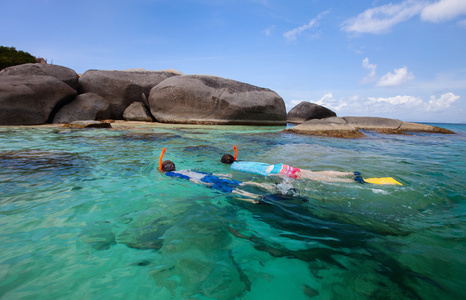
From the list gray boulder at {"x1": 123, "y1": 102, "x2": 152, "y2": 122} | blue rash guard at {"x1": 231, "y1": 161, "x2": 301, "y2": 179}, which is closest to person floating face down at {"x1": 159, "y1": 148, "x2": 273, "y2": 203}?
blue rash guard at {"x1": 231, "y1": 161, "x2": 301, "y2": 179}

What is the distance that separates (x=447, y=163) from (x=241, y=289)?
638cm

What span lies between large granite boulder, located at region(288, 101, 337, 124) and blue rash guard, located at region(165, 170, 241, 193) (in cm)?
1936

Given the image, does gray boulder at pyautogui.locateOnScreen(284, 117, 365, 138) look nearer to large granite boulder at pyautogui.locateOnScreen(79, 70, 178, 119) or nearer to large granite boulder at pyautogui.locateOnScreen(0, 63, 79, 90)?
large granite boulder at pyautogui.locateOnScreen(79, 70, 178, 119)

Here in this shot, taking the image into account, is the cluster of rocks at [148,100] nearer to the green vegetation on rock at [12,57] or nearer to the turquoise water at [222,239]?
the turquoise water at [222,239]

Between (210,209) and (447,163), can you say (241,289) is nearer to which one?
(210,209)

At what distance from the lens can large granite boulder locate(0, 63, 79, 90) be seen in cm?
1286

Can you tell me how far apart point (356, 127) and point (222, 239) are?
50.9 feet

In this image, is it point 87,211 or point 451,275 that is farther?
point 87,211

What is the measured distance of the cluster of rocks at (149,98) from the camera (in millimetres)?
12984

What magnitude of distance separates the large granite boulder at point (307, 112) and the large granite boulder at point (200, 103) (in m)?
7.17

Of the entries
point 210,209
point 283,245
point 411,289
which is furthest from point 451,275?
point 210,209

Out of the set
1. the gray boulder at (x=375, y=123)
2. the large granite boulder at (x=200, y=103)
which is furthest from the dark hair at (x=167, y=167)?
the gray boulder at (x=375, y=123)

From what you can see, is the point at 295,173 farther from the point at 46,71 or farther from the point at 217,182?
the point at 46,71

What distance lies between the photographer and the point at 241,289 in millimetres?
1428
